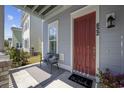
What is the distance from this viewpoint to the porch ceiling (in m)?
6.54

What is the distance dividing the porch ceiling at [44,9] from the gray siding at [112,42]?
2575mm

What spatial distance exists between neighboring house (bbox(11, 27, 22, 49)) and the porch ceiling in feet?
40.8

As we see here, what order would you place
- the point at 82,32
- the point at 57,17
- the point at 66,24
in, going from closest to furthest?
1. the point at 82,32
2. the point at 66,24
3. the point at 57,17

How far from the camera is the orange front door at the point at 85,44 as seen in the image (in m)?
4.35

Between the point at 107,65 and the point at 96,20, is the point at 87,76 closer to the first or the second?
the point at 107,65

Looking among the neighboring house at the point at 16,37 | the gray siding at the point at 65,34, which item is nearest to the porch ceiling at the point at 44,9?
the gray siding at the point at 65,34

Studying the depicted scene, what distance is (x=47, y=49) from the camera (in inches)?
326

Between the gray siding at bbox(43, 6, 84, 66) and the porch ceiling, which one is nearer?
the gray siding at bbox(43, 6, 84, 66)

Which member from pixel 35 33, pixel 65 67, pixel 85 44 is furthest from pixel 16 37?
pixel 85 44

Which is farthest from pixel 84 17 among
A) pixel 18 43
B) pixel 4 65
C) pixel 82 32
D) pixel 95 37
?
pixel 18 43

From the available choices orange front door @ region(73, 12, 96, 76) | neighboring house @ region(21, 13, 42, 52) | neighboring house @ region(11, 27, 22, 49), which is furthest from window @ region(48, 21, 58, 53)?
neighboring house @ region(11, 27, 22, 49)

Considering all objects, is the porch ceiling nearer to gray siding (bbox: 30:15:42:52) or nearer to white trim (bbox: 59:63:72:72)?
white trim (bbox: 59:63:72:72)

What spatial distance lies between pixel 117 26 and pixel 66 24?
2.83 metres

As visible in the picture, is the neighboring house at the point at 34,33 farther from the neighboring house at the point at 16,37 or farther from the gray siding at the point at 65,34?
the gray siding at the point at 65,34
